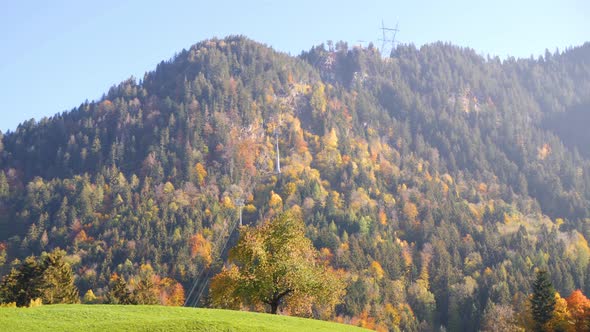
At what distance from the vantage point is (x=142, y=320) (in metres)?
34.2

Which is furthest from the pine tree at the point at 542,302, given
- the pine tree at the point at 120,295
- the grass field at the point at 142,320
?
the pine tree at the point at 120,295

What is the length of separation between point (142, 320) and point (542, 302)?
226ft

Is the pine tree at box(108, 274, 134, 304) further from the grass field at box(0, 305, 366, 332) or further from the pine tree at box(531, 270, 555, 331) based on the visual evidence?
the pine tree at box(531, 270, 555, 331)

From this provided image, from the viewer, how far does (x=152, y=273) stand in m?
157

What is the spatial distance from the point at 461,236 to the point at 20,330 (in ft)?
564

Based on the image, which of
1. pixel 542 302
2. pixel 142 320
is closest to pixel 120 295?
pixel 142 320

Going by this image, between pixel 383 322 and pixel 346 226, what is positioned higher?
pixel 346 226

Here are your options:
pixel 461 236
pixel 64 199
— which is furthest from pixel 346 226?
pixel 64 199

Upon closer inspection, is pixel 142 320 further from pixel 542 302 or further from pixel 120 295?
pixel 542 302

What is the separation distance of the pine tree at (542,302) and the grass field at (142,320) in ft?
182

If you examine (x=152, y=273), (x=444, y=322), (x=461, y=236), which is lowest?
(x=444, y=322)

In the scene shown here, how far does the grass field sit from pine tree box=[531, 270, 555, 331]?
182 feet

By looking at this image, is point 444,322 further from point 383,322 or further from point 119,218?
point 119,218

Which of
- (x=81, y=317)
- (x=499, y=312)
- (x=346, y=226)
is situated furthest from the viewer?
(x=346, y=226)
